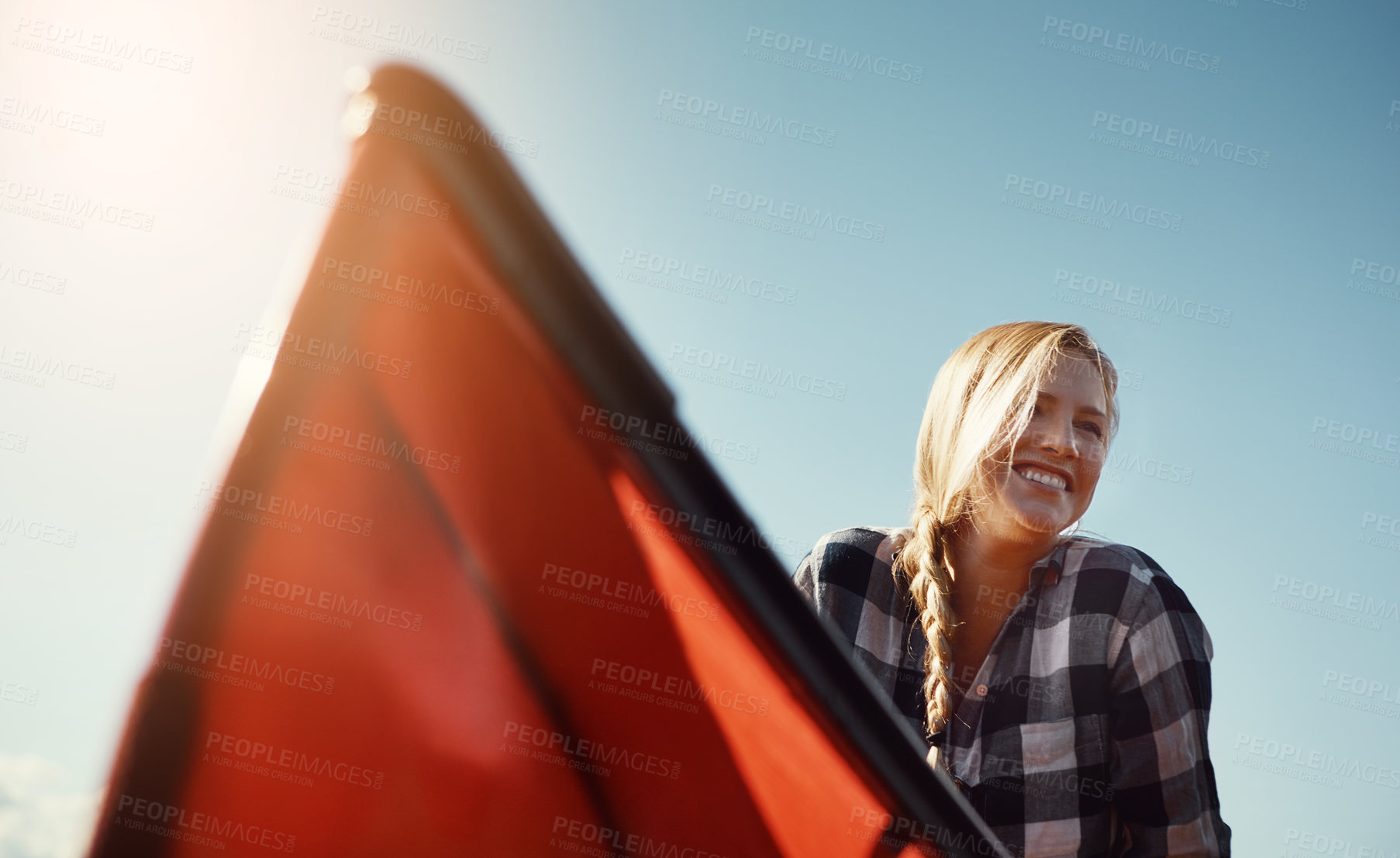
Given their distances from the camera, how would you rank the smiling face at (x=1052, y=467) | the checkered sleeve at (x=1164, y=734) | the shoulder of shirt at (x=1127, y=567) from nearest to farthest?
the checkered sleeve at (x=1164, y=734) < the shoulder of shirt at (x=1127, y=567) < the smiling face at (x=1052, y=467)

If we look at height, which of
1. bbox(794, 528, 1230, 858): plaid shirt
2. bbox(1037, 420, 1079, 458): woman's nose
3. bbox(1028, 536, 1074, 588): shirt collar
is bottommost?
bbox(794, 528, 1230, 858): plaid shirt

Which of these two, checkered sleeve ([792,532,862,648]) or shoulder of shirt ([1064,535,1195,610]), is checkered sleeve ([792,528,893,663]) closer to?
checkered sleeve ([792,532,862,648])

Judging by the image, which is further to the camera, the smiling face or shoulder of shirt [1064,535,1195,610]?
the smiling face

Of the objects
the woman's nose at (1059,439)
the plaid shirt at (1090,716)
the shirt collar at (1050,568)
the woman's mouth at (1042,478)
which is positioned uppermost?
the woman's nose at (1059,439)

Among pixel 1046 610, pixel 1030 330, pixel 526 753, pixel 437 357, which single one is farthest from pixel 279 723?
pixel 1030 330

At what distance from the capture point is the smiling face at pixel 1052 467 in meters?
2.40

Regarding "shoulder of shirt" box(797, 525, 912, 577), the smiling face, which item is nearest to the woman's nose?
the smiling face

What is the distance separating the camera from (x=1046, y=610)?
2.30 metres

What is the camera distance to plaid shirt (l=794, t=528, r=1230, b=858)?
79.6 inches

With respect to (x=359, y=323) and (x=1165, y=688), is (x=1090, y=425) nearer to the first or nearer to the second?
(x=1165, y=688)

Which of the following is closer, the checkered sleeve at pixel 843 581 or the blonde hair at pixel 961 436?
the blonde hair at pixel 961 436

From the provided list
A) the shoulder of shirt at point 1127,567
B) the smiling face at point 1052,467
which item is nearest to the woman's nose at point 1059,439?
the smiling face at point 1052,467

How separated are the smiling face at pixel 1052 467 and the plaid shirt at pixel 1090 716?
0.12 meters

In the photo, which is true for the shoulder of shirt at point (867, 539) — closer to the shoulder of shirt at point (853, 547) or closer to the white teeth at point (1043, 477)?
the shoulder of shirt at point (853, 547)
